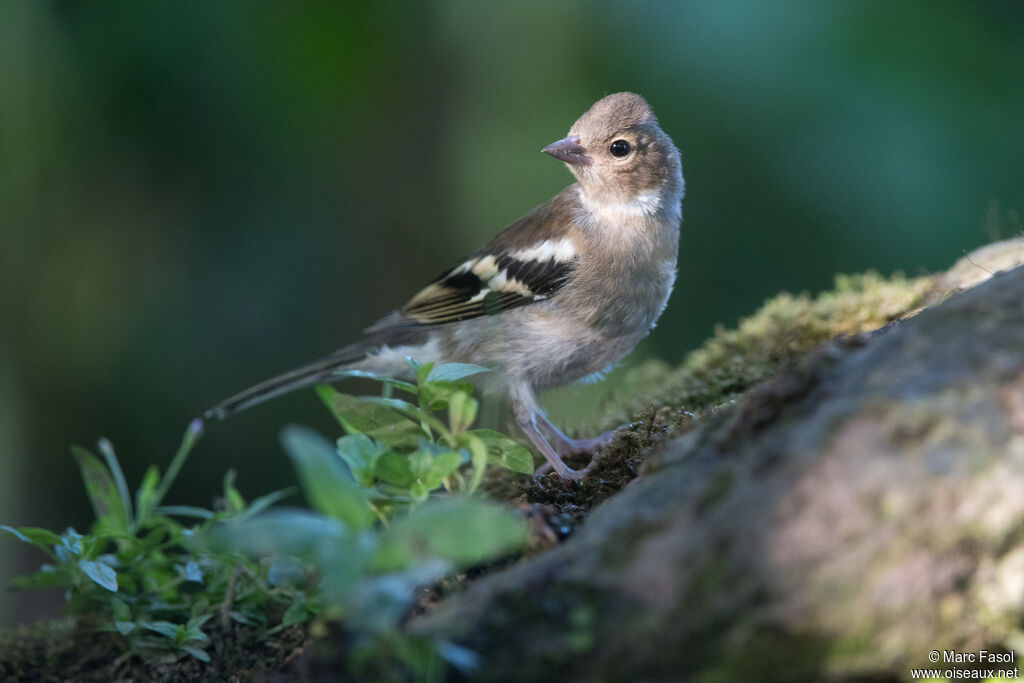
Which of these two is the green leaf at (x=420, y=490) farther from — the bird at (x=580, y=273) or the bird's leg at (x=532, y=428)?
the bird at (x=580, y=273)

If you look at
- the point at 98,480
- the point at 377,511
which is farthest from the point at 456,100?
the point at 377,511

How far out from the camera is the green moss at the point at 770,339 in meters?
3.19

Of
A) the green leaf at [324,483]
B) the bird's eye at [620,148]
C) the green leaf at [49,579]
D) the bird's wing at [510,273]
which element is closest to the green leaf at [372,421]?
the green leaf at [324,483]

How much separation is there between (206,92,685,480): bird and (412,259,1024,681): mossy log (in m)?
2.07

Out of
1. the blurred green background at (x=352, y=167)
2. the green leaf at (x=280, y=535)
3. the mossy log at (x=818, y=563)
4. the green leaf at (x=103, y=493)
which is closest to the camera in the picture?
the green leaf at (x=280, y=535)

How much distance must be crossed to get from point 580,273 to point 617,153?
1.82 feet

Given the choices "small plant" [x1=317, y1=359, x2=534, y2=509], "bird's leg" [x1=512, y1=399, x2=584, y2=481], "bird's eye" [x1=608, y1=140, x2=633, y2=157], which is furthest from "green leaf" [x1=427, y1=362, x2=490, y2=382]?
"bird's eye" [x1=608, y1=140, x2=633, y2=157]

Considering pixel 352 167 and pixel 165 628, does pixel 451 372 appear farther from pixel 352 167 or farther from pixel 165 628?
pixel 352 167

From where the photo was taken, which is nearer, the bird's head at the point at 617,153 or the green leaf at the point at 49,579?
the green leaf at the point at 49,579

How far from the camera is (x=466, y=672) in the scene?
119cm

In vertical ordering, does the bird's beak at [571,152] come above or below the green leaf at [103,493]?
above

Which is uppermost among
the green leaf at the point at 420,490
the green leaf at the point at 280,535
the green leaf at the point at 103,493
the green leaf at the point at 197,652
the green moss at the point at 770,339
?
the green moss at the point at 770,339

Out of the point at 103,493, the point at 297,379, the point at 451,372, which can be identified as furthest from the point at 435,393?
the point at 297,379

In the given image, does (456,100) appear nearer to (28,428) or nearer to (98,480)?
(28,428)
